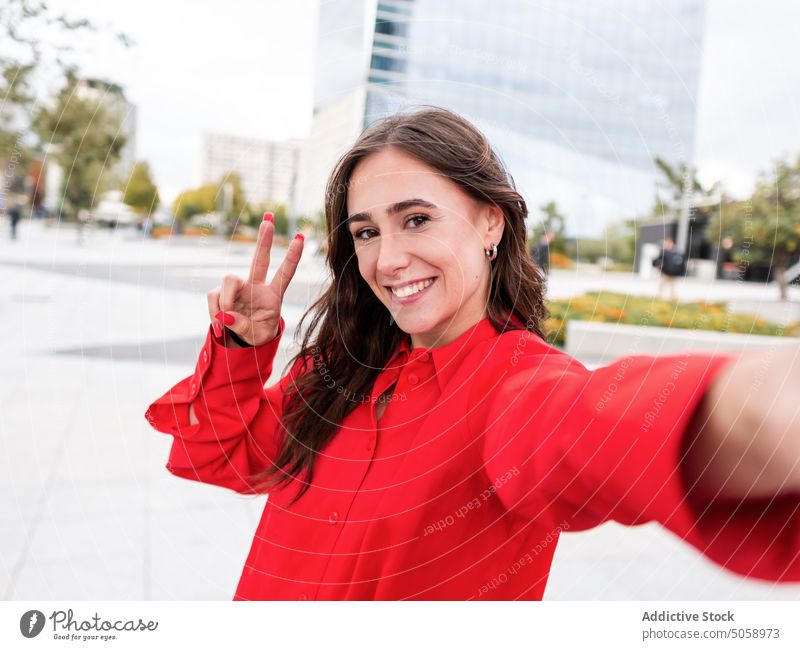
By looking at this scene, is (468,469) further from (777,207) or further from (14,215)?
(14,215)

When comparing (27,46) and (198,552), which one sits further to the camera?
(198,552)

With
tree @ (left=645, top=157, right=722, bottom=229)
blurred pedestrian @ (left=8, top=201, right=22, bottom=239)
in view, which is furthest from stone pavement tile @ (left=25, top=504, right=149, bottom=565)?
tree @ (left=645, top=157, right=722, bottom=229)

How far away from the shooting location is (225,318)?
0.76 metres

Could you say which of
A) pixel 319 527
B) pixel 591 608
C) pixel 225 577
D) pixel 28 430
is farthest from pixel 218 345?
pixel 28 430

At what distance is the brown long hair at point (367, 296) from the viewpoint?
0.69 meters

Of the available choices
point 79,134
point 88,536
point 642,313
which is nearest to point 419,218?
point 79,134

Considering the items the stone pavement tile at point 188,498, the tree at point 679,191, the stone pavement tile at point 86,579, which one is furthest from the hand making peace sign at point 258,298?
the stone pavement tile at point 188,498

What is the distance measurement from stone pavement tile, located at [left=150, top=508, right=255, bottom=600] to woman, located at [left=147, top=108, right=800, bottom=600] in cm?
80

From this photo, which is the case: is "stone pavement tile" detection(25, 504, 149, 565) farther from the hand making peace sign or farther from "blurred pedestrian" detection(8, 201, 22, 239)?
the hand making peace sign

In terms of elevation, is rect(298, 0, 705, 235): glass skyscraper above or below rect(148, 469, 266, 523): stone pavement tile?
above

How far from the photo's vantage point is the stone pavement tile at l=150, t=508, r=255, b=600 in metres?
1.49

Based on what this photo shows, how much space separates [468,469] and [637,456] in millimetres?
250

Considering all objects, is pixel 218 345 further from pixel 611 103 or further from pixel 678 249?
pixel 678 249

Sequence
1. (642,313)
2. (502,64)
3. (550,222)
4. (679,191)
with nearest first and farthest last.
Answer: (502,64) → (679,191) → (550,222) → (642,313)
